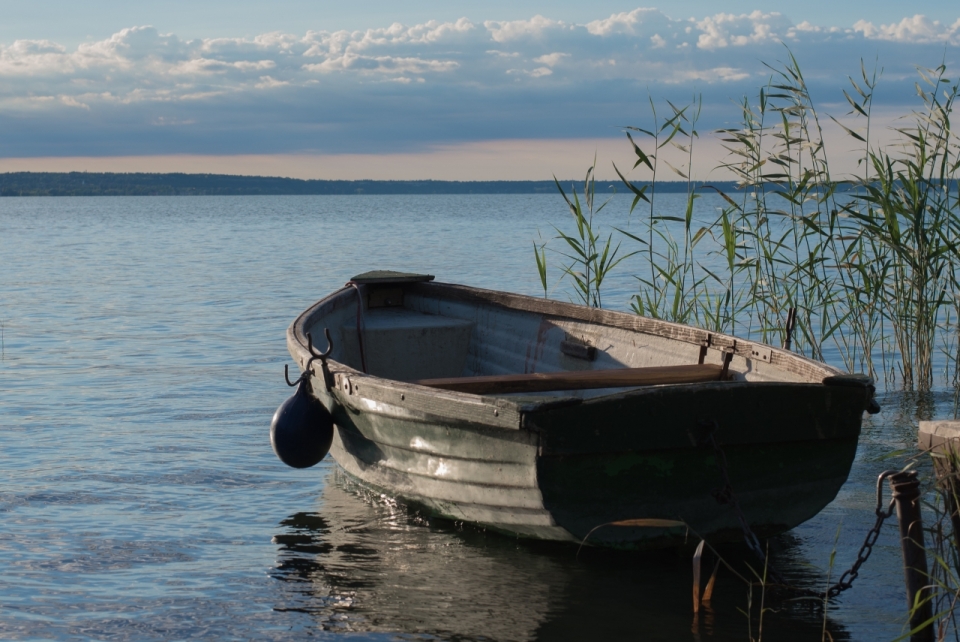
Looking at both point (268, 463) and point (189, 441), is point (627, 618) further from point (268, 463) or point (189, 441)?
point (189, 441)

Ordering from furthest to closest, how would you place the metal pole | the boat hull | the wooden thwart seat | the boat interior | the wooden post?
the boat interior, the wooden thwart seat, the boat hull, the wooden post, the metal pole

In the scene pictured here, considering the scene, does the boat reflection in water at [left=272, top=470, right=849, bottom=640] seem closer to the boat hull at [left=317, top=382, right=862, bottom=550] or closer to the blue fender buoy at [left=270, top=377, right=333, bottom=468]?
the boat hull at [left=317, top=382, right=862, bottom=550]

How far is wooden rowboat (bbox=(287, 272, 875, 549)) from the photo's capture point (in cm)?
402

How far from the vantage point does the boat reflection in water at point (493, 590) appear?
405 centimetres

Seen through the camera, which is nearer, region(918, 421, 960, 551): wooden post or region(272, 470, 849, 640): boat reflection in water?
region(918, 421, 960, 551): wooden post

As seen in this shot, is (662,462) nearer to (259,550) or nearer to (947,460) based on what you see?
(947,460)

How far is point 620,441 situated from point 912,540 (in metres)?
1.18

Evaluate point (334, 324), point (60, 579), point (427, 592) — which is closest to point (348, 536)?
point (427, 592)

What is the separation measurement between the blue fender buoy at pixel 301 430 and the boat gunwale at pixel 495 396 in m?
0.17

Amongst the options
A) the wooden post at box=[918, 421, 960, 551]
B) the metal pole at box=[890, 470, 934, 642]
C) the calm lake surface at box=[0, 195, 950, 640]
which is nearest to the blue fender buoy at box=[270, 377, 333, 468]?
the calm lake surface at box=[0, 195, 950, 640]

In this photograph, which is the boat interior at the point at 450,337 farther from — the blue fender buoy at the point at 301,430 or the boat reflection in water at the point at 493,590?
the boat reflection in water at the point at 493,590

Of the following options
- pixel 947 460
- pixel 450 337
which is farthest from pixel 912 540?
pixel 450 337

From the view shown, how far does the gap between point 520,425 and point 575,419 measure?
0.22 metres

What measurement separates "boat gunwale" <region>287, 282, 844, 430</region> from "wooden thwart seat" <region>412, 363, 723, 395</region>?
0.84 feet
